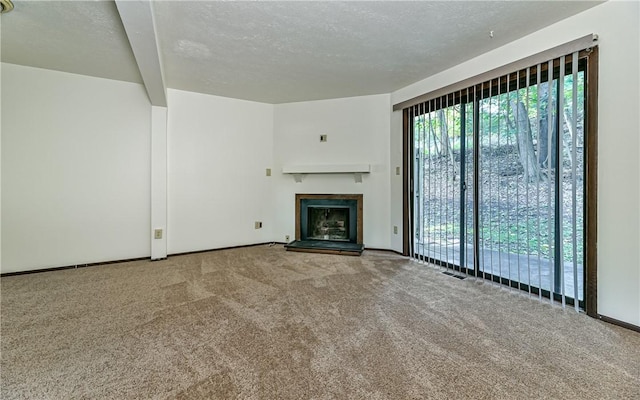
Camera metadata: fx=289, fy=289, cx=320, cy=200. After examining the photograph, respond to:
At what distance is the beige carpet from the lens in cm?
140

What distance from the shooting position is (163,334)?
190 cm

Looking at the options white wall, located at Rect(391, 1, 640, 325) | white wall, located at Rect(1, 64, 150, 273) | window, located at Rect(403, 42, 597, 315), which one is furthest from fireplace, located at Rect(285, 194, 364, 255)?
white wall, located at Rect(391, 1, 640, 325)

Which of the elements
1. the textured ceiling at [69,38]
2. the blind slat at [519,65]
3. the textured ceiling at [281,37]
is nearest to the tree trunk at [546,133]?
the blind slat at [519,65]

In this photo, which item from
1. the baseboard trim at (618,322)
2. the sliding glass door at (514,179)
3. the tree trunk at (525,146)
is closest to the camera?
the baseboard trim at (618,322)

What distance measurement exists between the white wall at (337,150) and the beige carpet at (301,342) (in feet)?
5.01

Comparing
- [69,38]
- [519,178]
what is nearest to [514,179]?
[519,178]

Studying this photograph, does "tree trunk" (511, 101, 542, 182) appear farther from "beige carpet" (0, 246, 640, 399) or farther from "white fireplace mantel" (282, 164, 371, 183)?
"white fireplace mantel" (282, 164, 371, 183)

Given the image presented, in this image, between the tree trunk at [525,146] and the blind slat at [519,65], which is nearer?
the blind slat at [519,65]

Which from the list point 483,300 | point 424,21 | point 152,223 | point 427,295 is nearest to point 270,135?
point 152,223

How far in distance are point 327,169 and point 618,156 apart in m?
3.05

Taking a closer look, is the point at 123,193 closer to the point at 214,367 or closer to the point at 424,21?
the point at 214,367

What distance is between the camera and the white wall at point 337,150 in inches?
166

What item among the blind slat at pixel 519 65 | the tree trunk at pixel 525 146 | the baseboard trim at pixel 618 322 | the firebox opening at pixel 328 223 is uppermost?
the blind slat at pixel 519 65

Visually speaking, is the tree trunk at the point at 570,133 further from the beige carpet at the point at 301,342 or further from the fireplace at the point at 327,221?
the fireplace at the point at 327,221
